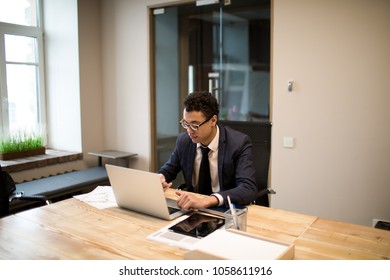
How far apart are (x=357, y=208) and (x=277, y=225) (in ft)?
5.68

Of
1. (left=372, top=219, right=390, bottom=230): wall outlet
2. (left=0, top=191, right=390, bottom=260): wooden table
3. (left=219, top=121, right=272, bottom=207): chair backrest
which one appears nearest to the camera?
(left=0, top=191, right=390, bottom=260): wooden table

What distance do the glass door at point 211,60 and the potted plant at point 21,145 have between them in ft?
4.24

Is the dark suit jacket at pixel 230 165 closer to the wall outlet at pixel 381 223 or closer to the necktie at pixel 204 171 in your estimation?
the necktie at pixel 204 171

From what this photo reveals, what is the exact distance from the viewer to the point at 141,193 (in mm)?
1654

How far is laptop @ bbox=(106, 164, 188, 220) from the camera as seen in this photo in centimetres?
158

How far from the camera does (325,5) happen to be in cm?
296

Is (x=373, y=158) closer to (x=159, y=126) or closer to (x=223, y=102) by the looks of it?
(x=223, y=102)

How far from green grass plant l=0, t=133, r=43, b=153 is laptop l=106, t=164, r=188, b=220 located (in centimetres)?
242

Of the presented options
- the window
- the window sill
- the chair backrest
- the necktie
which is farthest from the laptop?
the window

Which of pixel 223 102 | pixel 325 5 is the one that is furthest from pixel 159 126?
pixel 325 5

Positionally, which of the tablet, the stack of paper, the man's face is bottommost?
the tablet

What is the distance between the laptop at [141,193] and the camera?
158 centimetres

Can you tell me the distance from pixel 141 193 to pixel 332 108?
6.58 feet

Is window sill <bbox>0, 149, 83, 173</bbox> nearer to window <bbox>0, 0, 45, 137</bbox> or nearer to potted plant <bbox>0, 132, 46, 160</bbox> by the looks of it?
potted plant <bbox>0, 132, 46, 160</bbox>
